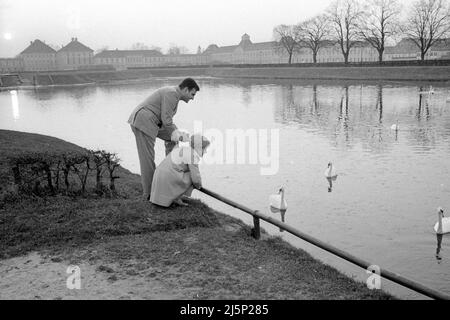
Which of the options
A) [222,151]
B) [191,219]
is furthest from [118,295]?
[222,151]

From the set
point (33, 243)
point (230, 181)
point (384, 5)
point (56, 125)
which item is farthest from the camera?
point (384, 5)

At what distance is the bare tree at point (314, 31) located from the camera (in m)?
78.2

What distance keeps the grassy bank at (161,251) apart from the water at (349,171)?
4.82 ft

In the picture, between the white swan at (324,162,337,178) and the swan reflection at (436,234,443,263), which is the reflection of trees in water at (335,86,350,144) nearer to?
the white swan at (324,162,337,178)

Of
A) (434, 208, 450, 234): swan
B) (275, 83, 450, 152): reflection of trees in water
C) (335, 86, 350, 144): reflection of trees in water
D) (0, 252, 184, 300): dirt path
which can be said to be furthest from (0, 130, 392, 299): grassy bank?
(335, 86, 350, 144): reflection of trees in water

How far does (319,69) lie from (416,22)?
1463cm

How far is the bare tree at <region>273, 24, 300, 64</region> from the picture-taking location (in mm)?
84125

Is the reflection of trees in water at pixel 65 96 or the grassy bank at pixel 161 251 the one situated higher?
the reflection of trees in water at pixel 65 96

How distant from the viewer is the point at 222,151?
14.7 meters

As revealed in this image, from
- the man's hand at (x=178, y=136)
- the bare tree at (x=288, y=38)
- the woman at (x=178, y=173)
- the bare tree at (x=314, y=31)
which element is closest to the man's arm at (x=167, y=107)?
the man's hand at (x=178, y=136)

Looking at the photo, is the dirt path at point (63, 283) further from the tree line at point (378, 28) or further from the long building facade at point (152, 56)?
the long building facade at point (152, 56)

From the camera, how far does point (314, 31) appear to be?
3191 inches

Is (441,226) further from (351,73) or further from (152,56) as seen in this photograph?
(152,56)

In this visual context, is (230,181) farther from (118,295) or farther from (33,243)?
(118,295)
